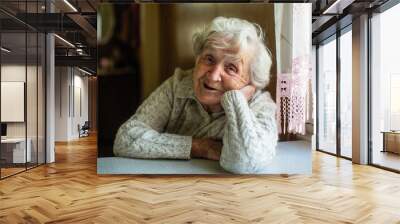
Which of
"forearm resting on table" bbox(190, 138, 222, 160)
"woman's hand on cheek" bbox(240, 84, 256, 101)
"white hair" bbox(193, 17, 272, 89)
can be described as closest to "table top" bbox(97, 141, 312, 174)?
"forearm resting on table" bbox(190, 138, 222, 160)

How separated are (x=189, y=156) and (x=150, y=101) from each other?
106 centimetres

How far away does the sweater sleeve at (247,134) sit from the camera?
18.3 ft

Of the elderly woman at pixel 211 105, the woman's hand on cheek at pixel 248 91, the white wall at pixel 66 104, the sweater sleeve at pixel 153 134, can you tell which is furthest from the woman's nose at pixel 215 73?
the white wall at pixel 66 104

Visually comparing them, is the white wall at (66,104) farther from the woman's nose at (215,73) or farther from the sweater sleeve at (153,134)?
the woman's nose at (215,73)

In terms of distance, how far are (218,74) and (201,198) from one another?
6.60 ft

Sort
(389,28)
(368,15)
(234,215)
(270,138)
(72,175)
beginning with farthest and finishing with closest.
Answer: (368,15) → (389,28) → (72,175) → (270,138) → (234,215)

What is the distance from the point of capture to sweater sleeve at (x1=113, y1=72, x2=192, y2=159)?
5.83 m

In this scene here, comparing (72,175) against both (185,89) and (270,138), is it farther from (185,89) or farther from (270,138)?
(270,138)

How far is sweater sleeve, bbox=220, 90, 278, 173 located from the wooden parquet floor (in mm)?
295

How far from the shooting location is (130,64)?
19.6ft

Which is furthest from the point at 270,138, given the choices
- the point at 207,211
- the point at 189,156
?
the point at 207,211

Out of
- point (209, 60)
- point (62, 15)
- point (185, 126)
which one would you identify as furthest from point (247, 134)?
point (62, 15)

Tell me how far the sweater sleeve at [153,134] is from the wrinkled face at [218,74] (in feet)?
1.57

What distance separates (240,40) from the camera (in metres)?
5.84
